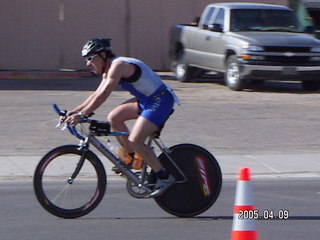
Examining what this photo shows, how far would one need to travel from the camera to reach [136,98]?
25.8 ft

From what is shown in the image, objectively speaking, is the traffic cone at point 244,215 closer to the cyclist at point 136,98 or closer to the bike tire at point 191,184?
the cyclist at point 136,98

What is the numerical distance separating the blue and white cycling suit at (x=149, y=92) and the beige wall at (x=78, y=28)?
15453 millimetres

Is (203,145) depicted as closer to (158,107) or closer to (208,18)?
(158,107)

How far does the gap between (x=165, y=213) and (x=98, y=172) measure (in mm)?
928

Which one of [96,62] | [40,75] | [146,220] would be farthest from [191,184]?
[40,75]

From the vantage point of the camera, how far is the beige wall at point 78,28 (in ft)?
74.6

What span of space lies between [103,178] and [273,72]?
1043cm

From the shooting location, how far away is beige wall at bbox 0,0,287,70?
22734mm

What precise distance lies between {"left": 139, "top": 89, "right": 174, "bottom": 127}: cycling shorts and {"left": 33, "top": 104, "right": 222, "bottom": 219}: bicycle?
0.19 metres

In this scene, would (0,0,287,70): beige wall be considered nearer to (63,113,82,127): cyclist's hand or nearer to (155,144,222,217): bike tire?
(155,144,222,217): bike tire

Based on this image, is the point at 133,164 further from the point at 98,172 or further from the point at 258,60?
the point at 258,60

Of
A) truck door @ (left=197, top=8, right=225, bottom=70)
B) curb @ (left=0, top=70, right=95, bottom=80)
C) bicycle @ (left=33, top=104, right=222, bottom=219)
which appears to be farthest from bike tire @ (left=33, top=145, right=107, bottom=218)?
curb @ (left=0, top=70, right=95, bottom=80)

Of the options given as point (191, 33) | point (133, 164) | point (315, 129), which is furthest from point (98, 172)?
point (191, 33)

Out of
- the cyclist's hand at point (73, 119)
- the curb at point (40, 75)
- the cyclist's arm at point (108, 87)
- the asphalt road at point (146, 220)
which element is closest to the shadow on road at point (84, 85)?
the curb at point (40, 75)
